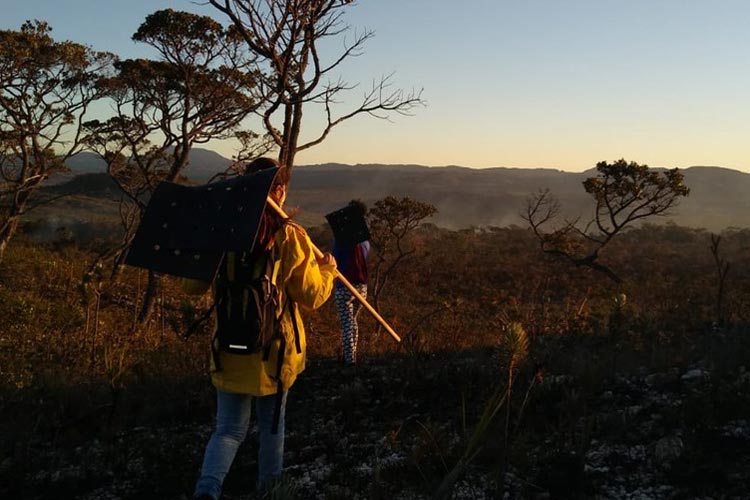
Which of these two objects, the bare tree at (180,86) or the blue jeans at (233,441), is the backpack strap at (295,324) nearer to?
the blue jeans at (233,441)

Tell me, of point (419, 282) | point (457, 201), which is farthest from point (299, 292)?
point (457, 201)

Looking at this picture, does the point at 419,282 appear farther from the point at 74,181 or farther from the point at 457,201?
the point at 457,201

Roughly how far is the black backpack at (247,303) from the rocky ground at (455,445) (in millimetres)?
764

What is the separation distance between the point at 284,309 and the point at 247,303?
0.25 metres

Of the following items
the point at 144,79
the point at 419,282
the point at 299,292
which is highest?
the point at 144,79

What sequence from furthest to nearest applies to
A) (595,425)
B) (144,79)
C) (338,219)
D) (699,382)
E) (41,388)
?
1. (144,79)
2. (338,219)
3. (41,388)
4. (699,382)
5. (595,425)

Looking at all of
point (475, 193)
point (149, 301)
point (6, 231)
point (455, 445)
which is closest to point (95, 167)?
point (475, 193)

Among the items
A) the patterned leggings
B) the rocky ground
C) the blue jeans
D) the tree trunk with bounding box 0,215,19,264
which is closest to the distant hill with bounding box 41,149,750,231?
the tree trunk with bounding box 0,215,19,264

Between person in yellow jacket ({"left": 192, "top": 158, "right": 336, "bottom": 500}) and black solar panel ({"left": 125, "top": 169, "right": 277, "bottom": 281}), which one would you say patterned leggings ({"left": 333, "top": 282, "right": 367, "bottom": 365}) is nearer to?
person in yellow jacket ({"left": 192, "top": 158, "right": 336, "bottom": 500})

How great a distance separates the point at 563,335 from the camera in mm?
7887

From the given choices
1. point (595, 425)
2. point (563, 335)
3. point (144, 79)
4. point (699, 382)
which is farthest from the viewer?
point (144, 79)

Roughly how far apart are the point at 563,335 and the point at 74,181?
116 feet

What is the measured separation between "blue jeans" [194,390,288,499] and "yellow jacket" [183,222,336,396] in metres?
0.12

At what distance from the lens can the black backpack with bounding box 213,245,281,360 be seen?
9.93ft
